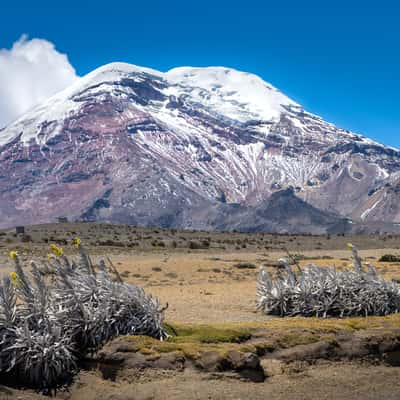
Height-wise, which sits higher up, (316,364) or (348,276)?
(348,276)

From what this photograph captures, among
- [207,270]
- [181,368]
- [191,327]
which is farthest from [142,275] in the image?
[181,368]

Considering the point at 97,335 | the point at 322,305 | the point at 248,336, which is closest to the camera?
the point at 97,335

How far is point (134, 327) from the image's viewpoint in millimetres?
12047

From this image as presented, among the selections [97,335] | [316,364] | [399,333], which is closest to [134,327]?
[97,335]

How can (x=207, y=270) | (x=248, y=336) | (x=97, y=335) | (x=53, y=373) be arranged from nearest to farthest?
(x=53, y=373), (x=97, y=335), (x=248, y=336), (x=207, y=270)

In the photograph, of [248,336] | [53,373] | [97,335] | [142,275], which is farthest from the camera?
[142,275]

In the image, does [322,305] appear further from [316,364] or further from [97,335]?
[97,335]

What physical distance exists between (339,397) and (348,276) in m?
6.00

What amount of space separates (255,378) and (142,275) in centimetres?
2072

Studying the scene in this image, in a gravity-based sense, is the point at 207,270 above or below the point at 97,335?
above

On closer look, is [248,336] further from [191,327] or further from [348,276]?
[348,276]

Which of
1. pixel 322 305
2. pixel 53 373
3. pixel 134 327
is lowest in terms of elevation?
pixel 53 373

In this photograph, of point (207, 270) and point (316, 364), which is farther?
point (207, 270)

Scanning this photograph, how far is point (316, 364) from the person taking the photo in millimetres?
11953
